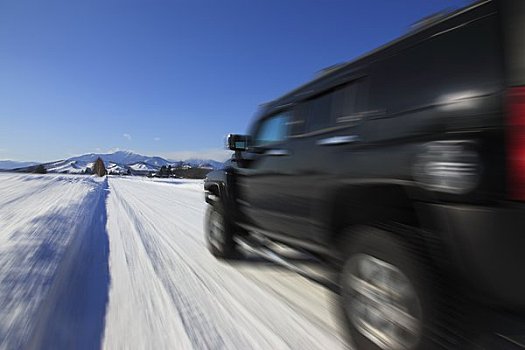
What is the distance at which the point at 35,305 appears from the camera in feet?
10.6

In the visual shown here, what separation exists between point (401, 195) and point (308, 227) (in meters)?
1.06

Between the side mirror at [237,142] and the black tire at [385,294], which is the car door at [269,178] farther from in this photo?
the black tire at [385,294]

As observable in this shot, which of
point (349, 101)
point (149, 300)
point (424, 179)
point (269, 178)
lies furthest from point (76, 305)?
point (424, 179)

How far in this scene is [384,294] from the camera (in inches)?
85.8

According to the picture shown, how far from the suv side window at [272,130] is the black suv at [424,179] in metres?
0.67

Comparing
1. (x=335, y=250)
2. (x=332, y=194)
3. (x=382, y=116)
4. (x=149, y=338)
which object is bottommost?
(x=149, y=338)

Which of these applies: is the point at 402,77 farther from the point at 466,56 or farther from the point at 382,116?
the point at 466,56

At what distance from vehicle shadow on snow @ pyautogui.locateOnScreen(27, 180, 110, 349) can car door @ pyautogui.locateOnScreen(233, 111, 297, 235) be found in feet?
5.22

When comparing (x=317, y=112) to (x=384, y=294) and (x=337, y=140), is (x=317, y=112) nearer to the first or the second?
(x=337, y=140)

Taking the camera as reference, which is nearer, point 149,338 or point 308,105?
point 149,338

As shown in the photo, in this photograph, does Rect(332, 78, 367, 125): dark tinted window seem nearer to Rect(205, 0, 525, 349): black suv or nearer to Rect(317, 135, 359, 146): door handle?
Rect(205, 0, 525, 349): black suv

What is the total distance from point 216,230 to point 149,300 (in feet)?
5.96

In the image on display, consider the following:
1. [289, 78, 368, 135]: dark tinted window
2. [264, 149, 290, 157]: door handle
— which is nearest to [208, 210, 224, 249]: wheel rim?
[264, 149, 290, 157]: door handle

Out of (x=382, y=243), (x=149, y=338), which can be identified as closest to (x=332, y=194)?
(x=382, y=243)
